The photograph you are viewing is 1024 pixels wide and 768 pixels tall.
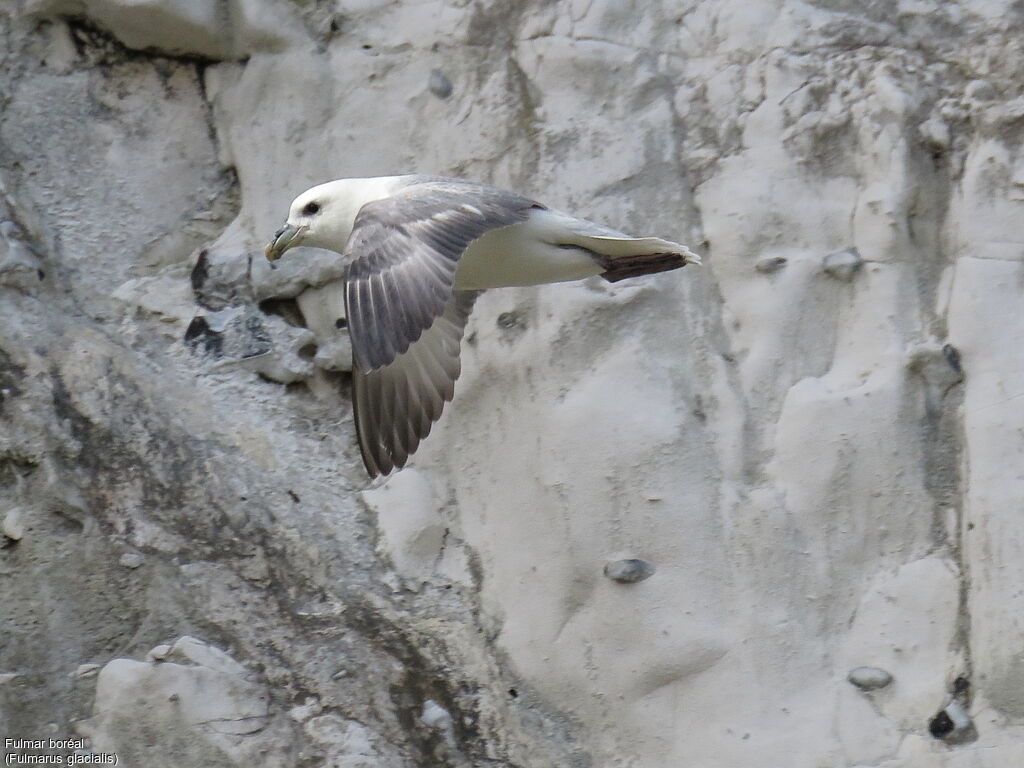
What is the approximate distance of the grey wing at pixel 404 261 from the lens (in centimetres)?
301

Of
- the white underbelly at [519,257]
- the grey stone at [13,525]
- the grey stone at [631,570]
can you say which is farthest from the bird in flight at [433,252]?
the grey stone at [13,525]

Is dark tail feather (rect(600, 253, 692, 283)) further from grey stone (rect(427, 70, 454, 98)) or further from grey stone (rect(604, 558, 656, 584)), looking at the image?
grey stone (rect(427, 70, 454, 98))

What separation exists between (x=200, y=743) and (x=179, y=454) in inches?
35.8

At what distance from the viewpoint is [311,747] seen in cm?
369

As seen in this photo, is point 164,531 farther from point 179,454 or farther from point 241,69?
point 241,69

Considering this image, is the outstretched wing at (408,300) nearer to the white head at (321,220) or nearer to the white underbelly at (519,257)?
the white underbelly at (519,257)

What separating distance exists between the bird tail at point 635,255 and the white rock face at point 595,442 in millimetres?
325

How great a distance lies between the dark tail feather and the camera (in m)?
3.77

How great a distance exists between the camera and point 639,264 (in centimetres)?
379

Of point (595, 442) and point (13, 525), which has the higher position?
point (595, 442)

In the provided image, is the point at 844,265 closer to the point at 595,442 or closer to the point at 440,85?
the point at 595,442

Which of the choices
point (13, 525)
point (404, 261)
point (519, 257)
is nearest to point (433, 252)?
point (404, 261)

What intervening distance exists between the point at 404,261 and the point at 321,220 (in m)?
0.77

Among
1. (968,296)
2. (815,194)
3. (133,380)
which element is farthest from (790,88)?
(133,380)
